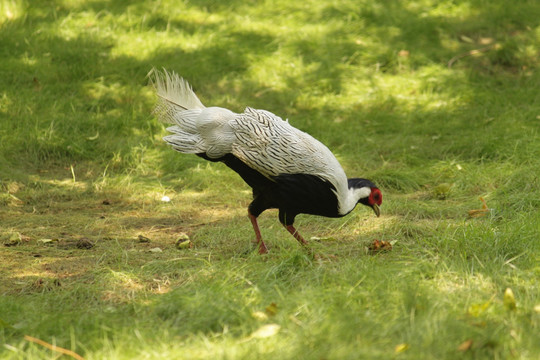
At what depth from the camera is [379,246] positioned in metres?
4.41

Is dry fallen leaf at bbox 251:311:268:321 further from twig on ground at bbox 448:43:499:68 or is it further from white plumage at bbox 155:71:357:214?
twig on ground at bbox 448:43:499:68

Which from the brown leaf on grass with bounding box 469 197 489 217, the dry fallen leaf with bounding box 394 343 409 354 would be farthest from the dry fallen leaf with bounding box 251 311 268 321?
the brown leaf on grass with bounding box 469 197 489 217

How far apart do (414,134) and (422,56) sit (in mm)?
1728

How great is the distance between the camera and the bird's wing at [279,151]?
171 inches

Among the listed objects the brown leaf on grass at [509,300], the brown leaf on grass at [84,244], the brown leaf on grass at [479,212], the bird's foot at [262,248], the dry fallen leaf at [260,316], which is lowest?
the brown leaf on grass at [479,212]

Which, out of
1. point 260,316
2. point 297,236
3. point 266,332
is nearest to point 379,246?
point 297,236

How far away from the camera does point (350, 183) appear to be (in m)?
4.53

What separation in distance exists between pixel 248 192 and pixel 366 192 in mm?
1885

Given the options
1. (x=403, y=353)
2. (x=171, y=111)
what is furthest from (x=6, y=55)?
(x=403, y=353)

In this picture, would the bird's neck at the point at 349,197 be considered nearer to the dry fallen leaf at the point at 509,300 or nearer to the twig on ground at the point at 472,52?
the dry fallen leaf at the point at 509,300

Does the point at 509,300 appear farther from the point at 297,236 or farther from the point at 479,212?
the point at 479,212

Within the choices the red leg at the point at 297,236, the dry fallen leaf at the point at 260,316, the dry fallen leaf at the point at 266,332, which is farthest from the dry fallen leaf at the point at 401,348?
the red leg at the point at 297,236

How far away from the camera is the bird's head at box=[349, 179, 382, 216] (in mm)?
4523

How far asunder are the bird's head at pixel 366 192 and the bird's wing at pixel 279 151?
6.6 inches
